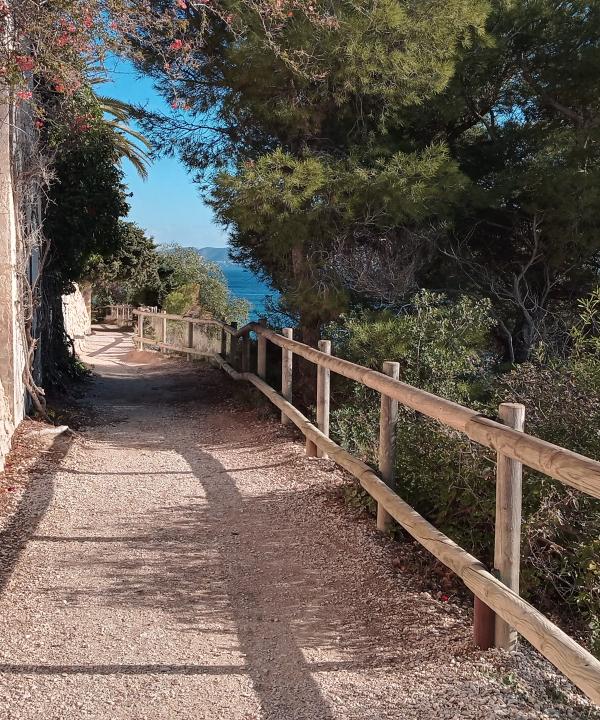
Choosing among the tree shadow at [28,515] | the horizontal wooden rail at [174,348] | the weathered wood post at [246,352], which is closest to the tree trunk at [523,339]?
the weathered wood post at [246,352]

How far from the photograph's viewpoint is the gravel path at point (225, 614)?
280 centimetres

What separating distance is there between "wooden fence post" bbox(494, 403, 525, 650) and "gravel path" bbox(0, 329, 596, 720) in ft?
0.42

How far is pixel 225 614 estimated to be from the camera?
3.61 metres

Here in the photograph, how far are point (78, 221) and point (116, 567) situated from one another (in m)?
7.50

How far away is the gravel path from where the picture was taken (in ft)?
9.18

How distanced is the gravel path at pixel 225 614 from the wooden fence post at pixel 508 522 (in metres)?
0.13

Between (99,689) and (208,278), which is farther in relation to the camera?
(208,278)

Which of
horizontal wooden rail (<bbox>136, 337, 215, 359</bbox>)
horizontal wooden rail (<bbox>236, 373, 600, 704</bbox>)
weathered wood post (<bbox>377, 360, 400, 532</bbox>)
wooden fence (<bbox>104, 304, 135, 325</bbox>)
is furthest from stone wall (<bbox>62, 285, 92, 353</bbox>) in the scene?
horizontal wooden rail (<bbox>236, 373, 600, 704</bbox>)

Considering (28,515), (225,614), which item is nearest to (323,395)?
(28,515)

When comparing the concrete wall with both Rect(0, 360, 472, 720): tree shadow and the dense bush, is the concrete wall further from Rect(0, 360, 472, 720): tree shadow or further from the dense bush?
the dense bush

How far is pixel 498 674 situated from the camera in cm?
292

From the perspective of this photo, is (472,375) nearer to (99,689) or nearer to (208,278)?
(99,689)

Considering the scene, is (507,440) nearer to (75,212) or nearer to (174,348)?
(75,212)

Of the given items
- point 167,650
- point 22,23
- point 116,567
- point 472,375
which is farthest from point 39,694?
point 472,375
